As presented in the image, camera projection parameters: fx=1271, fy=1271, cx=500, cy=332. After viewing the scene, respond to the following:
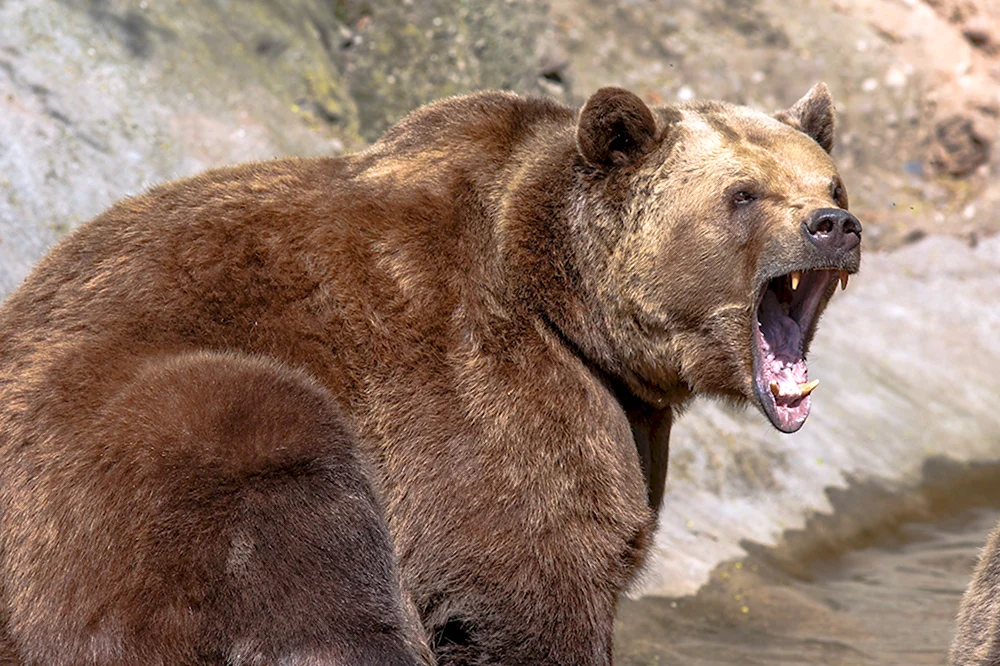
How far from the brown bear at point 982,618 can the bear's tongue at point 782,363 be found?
107 centimetres

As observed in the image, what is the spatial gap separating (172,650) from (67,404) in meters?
0.84

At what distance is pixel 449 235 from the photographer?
15.1 ft

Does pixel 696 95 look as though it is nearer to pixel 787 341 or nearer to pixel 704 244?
pixel 787 341

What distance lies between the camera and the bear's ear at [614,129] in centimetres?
455

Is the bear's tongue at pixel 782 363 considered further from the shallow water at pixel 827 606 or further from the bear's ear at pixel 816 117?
the shallow water at pixel 827 606

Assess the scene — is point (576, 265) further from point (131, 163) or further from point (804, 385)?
point (131, 163)

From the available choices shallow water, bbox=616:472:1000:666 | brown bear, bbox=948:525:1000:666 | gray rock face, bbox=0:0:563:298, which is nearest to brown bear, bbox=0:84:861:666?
brown bear, bbox=948:525:1000:666

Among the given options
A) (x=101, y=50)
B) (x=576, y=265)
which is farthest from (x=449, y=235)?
(x=101, y=50)

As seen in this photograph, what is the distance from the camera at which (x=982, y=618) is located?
492 cm

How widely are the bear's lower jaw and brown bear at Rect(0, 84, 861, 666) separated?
0.04ft

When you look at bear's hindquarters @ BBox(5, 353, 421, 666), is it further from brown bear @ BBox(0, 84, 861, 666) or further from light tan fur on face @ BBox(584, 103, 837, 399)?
light tan fur on face @ BBox(584, 103, 837, 399)

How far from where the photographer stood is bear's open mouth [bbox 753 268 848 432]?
4555 mm

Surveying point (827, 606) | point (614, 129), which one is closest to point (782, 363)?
point (614, 129)

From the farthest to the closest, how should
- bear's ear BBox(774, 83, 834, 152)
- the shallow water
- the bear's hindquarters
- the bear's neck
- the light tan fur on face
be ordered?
the shallow water
bear's ear BBox(774, 83, 834, 152)
the bear's neck
the light tan fur on face
the bear's hindquarters
